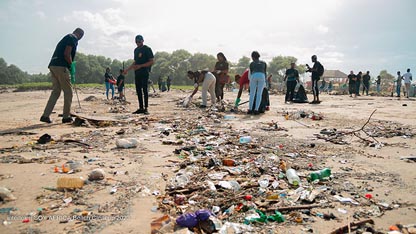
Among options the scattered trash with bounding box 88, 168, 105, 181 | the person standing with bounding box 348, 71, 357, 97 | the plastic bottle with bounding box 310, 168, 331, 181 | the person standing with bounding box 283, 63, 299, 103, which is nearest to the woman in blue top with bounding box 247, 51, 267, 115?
the person standing with bounding box 283, 63, 299, 103

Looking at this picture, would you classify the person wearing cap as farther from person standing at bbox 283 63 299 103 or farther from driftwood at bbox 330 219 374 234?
person standing at bbox 283 63 299 103

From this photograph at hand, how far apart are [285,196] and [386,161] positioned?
161 cm

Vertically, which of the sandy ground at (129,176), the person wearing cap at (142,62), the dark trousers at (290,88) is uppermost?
the person wearing cap at (142,62)

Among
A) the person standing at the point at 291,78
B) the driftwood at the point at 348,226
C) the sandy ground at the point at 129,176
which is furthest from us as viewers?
the person standing at the point at 291,78

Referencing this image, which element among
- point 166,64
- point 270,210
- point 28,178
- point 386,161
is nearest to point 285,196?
point 270,210

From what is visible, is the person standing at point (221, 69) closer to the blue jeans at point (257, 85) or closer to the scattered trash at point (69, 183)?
the blue jeans at point (257, 85)

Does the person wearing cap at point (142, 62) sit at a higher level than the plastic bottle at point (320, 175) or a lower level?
higher

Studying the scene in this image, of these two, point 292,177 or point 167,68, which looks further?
point 167,68

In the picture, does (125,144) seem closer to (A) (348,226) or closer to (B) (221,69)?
(A) (348,226)

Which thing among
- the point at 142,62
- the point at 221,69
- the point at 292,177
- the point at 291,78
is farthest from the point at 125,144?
the point at 291,78

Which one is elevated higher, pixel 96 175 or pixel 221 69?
pixel 221 69

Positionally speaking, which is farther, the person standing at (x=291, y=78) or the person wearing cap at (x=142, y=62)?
the person standing at (x=291, y=78)

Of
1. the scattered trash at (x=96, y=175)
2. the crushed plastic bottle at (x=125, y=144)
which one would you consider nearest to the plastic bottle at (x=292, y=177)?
the scattered trash at (x=96, y=175)

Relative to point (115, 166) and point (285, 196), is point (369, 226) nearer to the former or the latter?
point (285, 196)
